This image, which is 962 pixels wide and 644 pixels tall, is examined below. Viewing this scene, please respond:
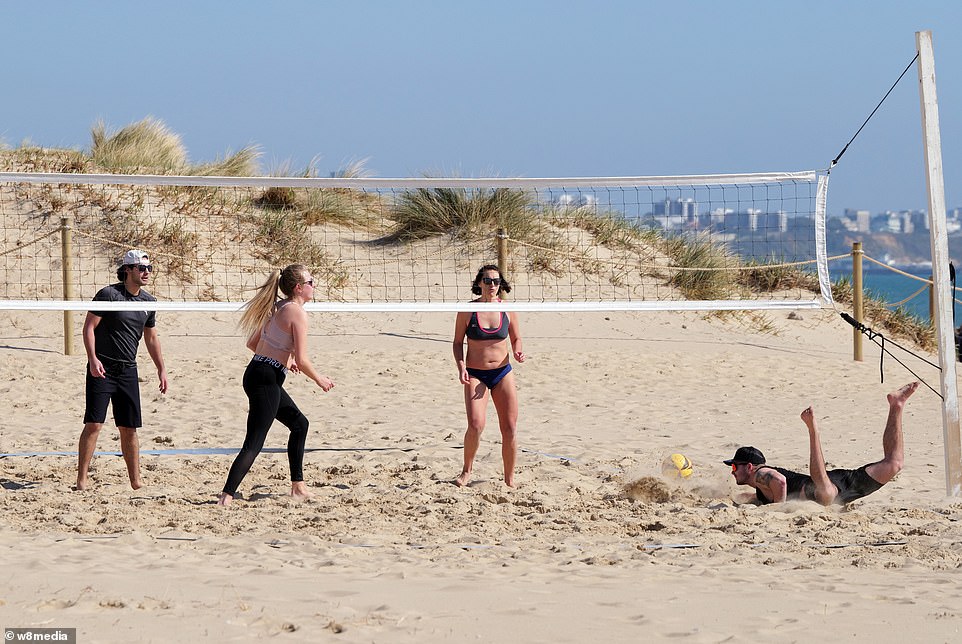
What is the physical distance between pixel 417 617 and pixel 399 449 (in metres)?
3.65

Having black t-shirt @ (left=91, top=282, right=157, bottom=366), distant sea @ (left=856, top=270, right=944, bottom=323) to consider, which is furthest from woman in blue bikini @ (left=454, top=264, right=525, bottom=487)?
distant sea @ (left=856, top=270, right=944, bottom=323)

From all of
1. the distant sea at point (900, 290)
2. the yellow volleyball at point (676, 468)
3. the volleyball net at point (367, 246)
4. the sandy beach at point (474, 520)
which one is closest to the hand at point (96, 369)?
the sandy beach at point (474, 520)

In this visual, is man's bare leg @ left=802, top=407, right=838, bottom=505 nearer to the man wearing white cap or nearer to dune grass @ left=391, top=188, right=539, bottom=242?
the man wearing white cap

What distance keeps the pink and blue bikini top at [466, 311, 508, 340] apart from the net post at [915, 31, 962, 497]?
2.15 metres

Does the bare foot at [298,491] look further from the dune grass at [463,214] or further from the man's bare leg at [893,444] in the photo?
the dune grass at [463,214]

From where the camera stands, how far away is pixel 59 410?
8.62m

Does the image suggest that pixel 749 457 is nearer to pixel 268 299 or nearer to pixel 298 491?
pixel 298 491

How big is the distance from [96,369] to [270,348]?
0.91 meters

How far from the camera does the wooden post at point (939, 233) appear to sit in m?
5.36

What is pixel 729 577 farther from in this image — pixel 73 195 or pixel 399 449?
pixel 73 195

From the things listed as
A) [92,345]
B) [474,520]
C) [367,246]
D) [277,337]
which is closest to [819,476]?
[474,520]

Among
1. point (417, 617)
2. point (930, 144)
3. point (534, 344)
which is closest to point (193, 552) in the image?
point (417, 617)

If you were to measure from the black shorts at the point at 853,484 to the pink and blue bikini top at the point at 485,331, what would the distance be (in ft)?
5.87

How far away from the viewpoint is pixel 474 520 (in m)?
5.15
